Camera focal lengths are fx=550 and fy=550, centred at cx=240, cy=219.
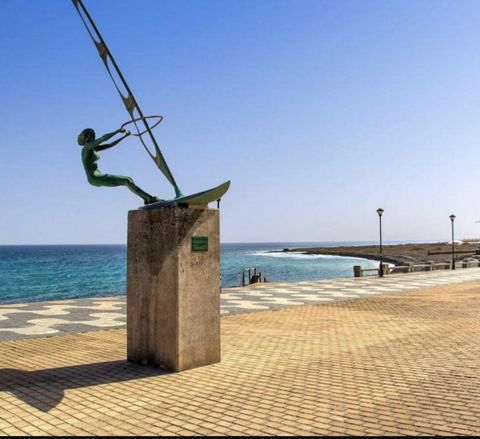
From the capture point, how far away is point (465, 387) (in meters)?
6.29

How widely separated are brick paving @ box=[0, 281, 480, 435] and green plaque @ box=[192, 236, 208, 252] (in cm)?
161

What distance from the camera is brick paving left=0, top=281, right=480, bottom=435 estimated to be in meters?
5.04

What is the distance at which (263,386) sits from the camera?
20.9 feet

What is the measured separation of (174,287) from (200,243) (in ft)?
2.33

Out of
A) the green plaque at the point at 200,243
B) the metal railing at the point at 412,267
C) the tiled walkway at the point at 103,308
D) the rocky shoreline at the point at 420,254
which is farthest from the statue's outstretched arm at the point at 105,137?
the rocky shoreline at the point at 420,254

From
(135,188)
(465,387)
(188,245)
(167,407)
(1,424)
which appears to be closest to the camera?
(1,424)

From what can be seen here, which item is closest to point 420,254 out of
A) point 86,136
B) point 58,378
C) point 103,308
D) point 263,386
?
point 103,308

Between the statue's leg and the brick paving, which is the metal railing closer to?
the brick paving

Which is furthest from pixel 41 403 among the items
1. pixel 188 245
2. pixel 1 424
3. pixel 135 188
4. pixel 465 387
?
pixel 465 387

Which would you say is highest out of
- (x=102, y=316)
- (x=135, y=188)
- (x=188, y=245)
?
(x=135, y=188)

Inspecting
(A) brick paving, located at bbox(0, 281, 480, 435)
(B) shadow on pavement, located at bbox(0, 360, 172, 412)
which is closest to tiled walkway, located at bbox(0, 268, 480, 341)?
(A) brick paving, located at bbox(0, 281, 480, 435)

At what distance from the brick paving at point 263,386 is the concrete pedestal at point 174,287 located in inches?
12.1

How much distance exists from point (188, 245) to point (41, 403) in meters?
2.69

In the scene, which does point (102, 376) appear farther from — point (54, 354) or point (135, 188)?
point (135, 188)
